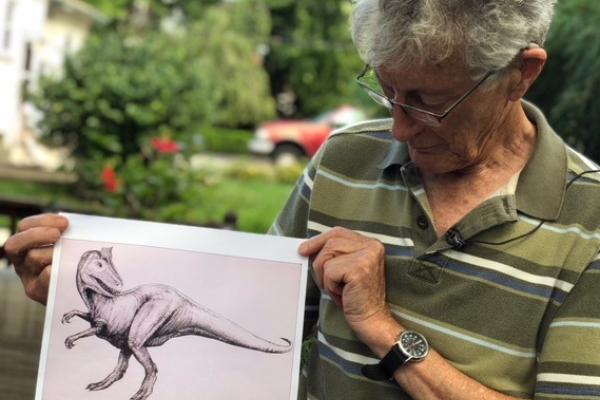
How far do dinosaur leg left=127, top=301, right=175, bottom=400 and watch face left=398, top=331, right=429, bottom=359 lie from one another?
0.45 meters

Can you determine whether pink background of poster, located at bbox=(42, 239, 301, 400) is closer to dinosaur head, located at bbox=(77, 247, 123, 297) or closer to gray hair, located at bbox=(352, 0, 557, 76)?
dinosaur head, located at bbox=(77, 247, 123, 297)

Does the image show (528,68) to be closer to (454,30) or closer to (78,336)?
(454,30)

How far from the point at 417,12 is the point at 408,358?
60cm

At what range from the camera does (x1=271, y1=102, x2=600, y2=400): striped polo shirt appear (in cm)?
184

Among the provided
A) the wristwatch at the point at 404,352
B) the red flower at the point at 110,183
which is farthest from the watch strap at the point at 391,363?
the red flower at the point at 110,183

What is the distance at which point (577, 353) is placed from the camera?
1.82m

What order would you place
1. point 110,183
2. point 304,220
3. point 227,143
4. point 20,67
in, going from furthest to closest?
point 227,143
point 20,67
point 110,183
point 304,220

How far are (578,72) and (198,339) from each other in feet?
11.7

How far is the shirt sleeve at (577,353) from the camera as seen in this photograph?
1821 millimetres

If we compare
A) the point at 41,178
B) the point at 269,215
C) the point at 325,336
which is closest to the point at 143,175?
the point at 269,215

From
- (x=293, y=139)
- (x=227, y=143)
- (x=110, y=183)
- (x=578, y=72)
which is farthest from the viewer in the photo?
(x=227, y=143)

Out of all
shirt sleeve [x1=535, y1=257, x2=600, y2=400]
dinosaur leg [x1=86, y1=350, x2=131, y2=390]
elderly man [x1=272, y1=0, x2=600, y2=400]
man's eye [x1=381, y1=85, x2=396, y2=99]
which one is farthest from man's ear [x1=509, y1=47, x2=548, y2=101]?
dinosaur leg [x1=86, y1=350, x2=131, y2=390]

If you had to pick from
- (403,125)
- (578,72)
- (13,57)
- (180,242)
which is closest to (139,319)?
(180,242)

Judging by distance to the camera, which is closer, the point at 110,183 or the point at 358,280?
the point at 358,280
